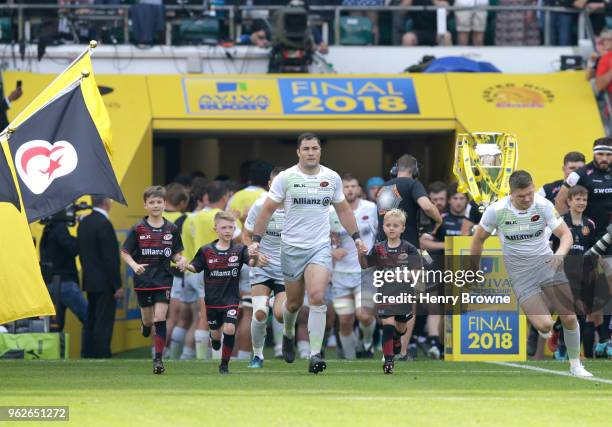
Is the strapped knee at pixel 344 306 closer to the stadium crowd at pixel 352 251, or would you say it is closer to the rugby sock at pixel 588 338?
the stadium crowd at pixel 352 251

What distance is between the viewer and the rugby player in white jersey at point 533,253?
13352 mm

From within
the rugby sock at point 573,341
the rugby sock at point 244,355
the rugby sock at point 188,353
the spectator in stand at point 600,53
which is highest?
the spectator in stand at point 600,53

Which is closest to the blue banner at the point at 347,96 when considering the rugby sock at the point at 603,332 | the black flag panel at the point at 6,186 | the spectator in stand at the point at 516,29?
the spectator in stand at the point at 516,29

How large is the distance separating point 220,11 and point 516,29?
4868mm

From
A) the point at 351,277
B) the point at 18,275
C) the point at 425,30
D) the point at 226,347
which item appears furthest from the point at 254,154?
the point at 18,275

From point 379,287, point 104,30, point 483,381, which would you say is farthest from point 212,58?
point 483,381

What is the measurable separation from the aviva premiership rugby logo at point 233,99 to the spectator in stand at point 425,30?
11.7 feet

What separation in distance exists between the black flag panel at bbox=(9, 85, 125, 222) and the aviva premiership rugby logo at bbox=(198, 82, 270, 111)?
690 centimetres

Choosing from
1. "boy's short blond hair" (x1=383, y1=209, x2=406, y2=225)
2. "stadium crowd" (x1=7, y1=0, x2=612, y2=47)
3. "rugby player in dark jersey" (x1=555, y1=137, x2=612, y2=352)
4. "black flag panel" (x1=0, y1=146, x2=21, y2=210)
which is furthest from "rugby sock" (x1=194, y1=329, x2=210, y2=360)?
"stadium crowd" (x1=7, y1=0, x2=612, y2=47)

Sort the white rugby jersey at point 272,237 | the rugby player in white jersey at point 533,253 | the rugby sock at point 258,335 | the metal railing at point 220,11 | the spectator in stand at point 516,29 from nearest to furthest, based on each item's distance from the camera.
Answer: the rugby player in white jersey at point 533,253, the rugby sock at point 258,335, the white rugby jersey at point 272,237, the metal railing at point 220,11, the spectator in stand at point 516,29

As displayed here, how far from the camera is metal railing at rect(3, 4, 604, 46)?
2380 centimetres

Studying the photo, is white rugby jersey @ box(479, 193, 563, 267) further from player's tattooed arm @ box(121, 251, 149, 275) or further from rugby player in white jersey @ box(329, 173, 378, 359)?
rugby player in white jersey @ box(329, 173, 378, 359)

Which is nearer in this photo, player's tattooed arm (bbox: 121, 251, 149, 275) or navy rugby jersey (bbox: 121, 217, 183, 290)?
player's tattooed arm (bbox: 121, 251, 149, 275)

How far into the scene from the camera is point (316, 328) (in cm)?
1380
